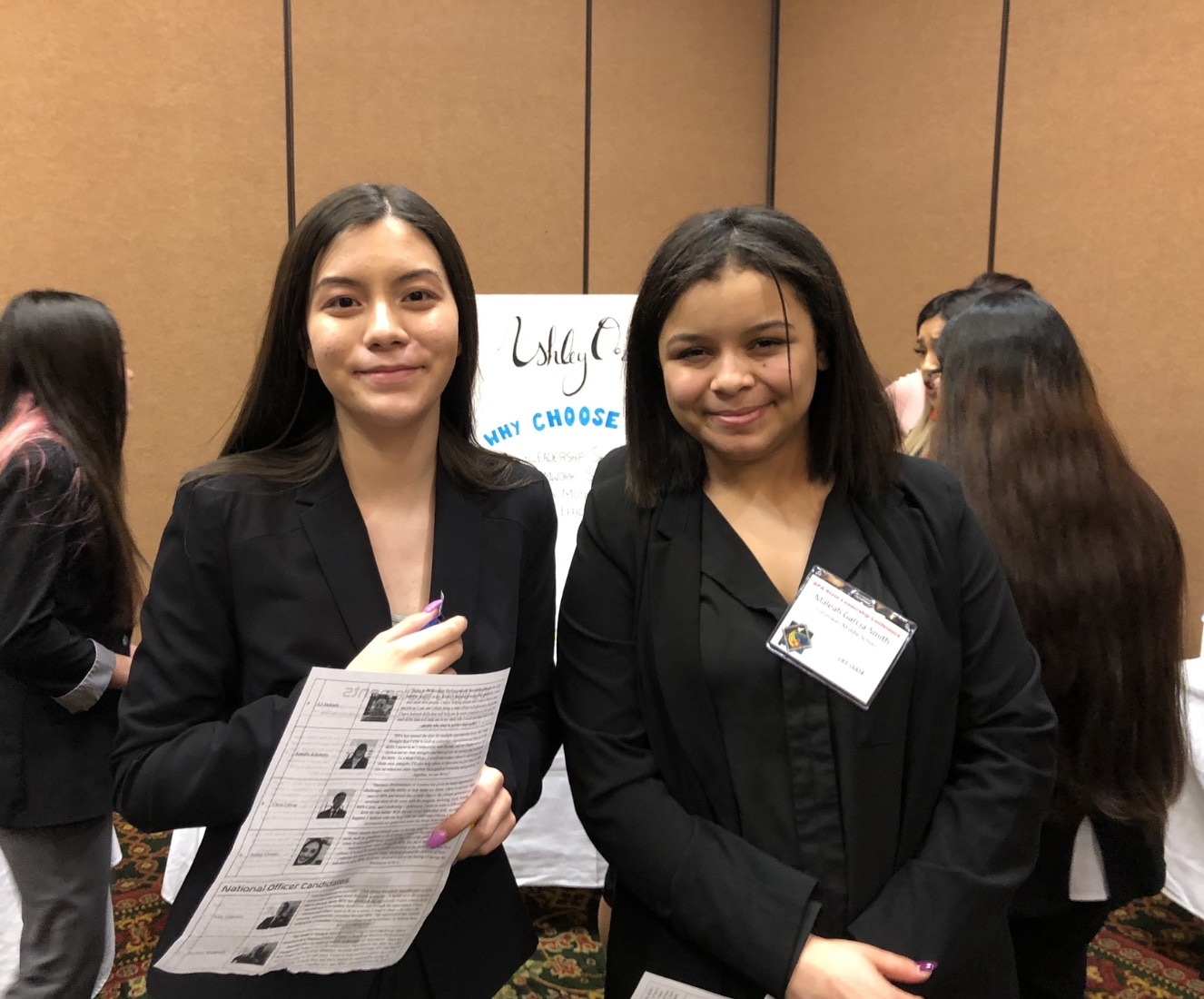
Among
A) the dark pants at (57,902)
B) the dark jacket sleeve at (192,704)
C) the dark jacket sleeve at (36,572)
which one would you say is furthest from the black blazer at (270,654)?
the dark pants at (57,902)

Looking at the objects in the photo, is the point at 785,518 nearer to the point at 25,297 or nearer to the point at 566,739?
the point at 566,739

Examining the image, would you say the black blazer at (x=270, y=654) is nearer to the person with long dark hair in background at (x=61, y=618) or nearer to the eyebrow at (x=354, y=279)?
the eyebrow at (x=354, y=279)

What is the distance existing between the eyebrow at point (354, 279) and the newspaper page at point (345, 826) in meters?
0.44

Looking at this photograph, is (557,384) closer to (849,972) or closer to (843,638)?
(843,638)

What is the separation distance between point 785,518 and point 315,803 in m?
0.61

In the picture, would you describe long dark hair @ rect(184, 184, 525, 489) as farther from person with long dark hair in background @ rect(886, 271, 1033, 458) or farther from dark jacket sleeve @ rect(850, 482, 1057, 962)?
person with long dark hair in background @ rect(886, 271, 1033, 458)

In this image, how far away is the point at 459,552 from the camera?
3.31 ft

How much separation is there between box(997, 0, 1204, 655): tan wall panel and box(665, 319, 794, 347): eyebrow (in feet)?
7.84

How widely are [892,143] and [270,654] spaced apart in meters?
3.44

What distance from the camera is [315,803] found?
79 cm

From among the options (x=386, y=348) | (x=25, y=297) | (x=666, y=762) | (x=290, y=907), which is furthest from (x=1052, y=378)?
(x=25, y=297)

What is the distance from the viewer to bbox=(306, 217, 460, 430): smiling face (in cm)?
94

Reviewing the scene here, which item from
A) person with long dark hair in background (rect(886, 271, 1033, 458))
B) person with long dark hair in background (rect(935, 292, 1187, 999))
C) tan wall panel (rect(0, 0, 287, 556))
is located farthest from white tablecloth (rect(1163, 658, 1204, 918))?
tan wall panel (rect(0, 0, 287, 556))

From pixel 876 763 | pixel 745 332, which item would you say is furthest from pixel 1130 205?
pixel 876 763
